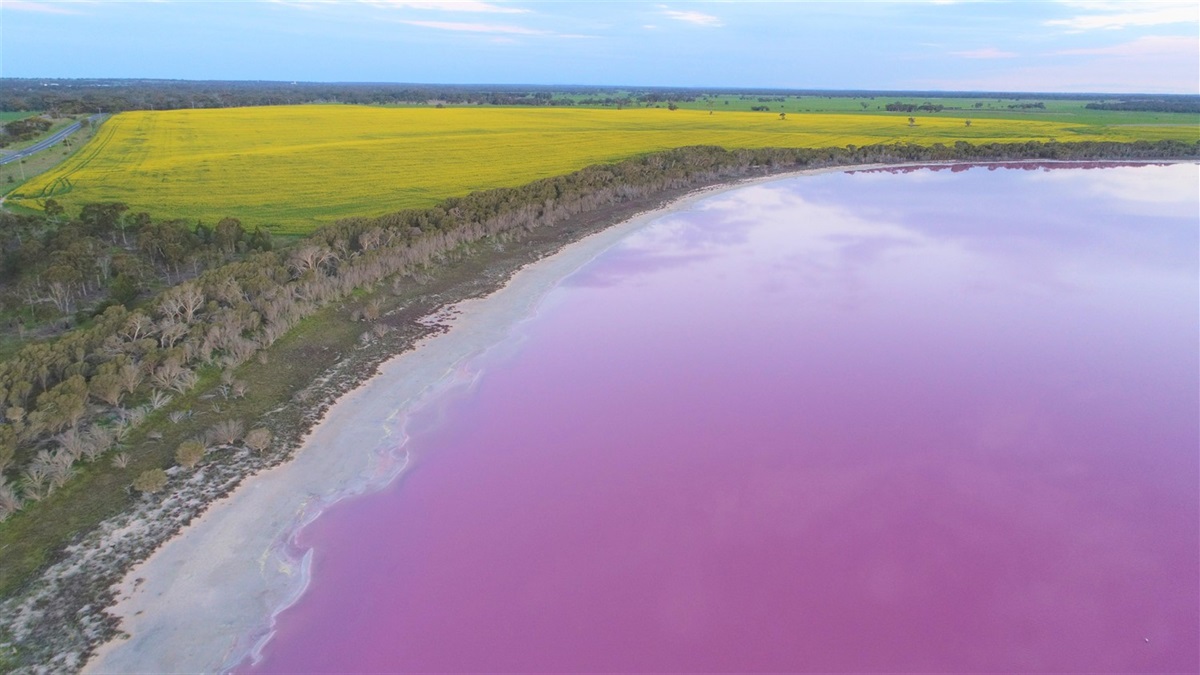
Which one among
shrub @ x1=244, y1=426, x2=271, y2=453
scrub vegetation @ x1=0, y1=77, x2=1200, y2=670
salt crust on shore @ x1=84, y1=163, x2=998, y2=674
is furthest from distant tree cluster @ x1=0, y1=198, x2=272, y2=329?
salt crust on shore @ x1=84, y1=163, x2=998, y2=674

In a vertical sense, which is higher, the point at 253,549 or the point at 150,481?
the point at 150,481

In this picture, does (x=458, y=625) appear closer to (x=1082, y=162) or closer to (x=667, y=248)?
(x=667, y=248)

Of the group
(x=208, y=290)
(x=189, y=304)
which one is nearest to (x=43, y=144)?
(x=208, y=290)

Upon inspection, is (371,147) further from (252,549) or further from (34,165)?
(252,549)

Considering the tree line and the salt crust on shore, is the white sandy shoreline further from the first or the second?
the tree line

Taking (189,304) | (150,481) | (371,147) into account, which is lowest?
(150,481)
